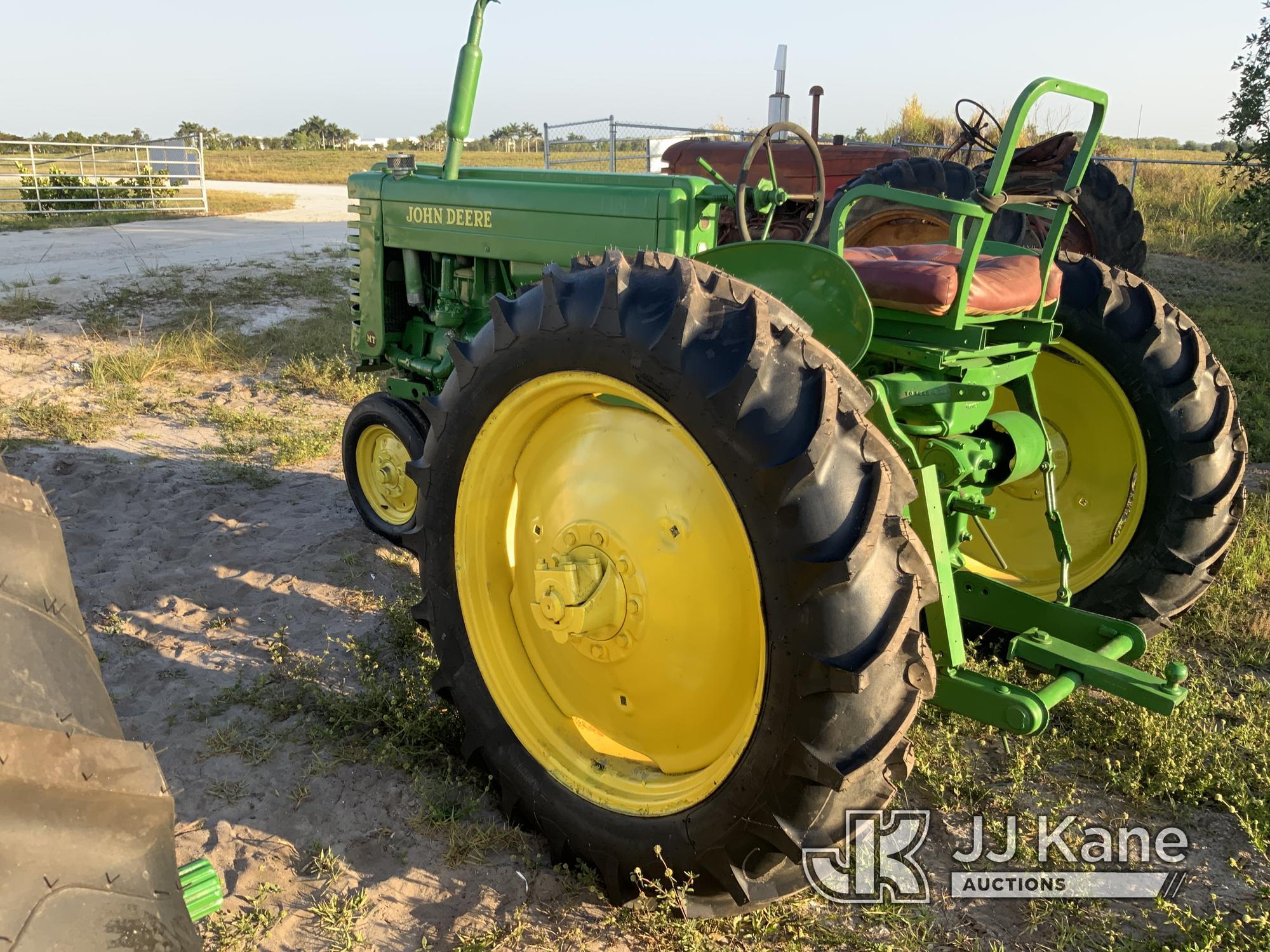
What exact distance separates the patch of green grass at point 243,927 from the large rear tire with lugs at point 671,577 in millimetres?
631

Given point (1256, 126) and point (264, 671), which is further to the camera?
point (1256, 126)

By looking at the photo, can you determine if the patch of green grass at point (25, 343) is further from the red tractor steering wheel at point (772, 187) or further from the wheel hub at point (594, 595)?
the wheel hub at point (594, 595)

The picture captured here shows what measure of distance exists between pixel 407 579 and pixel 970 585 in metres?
2.40

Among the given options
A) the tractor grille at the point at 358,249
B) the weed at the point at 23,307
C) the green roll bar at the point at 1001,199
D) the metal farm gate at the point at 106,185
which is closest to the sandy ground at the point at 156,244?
the weed at the point at 23,307

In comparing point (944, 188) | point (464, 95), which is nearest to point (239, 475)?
point (464, 95)

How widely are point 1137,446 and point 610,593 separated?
2049 mm

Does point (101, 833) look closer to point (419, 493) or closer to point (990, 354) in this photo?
point (419, 493)

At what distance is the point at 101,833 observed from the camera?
3.42 feet

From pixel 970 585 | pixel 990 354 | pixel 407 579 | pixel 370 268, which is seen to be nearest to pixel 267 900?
pixel 407 579

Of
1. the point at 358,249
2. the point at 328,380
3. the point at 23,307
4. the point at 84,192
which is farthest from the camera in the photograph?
the point at 84,192

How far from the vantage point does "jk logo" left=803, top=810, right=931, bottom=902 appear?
2320 mm

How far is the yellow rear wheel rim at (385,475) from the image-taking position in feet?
14.6

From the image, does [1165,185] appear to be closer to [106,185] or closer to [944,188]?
[944,188]

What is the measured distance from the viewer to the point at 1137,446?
3.13 metres
